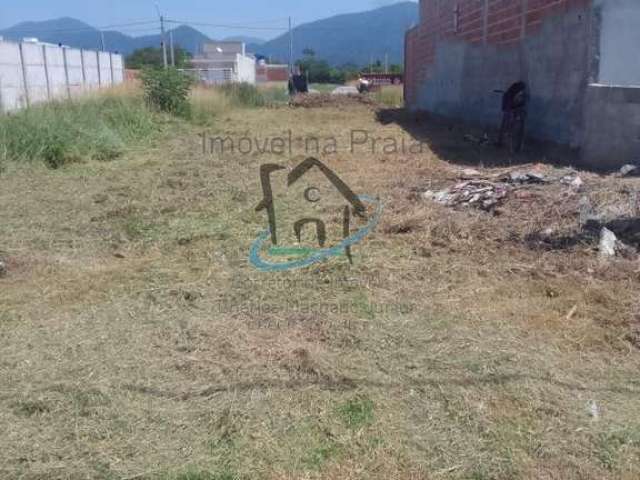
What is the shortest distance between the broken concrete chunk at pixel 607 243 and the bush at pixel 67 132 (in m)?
7.05

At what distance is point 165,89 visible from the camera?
13.6 meters

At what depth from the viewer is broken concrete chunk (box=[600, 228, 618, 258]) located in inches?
156

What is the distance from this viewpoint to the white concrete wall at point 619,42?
6371 millimetres

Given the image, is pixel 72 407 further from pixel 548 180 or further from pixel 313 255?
pixel 548 180

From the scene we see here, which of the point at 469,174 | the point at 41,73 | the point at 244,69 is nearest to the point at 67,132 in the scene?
the point at 469,174

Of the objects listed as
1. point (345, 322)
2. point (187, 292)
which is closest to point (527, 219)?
point (345, 322)

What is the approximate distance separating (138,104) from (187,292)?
10117mm

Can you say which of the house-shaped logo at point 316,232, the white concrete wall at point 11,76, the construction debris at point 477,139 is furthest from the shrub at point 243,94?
the house-shaped logo at point 316,232

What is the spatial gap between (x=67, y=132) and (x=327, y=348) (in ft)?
24.0

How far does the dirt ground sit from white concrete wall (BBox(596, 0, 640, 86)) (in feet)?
5.42

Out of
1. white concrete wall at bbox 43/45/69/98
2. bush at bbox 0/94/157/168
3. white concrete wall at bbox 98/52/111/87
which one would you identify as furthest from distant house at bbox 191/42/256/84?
bush at bbox 0/94/157/168

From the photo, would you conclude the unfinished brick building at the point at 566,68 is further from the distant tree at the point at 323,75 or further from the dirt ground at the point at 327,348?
the distant tree at the point at 323,75

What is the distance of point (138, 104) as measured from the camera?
12.7 metres

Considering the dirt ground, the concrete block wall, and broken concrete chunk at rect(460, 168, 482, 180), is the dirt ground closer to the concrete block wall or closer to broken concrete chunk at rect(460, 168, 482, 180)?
broken concrete chunk at rect(460, 168, 482, 180)
